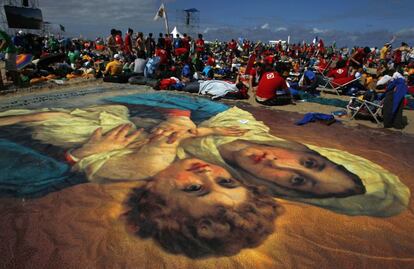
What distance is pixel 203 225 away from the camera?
2822 millimetres

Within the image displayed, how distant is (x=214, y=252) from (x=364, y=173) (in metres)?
2.55

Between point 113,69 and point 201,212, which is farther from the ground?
point 113,69

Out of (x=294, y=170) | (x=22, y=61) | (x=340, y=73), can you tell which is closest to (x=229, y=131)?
(x=294, y=170)

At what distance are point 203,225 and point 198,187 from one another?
0.63 m

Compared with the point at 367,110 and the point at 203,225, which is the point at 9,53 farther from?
the point at 367,110

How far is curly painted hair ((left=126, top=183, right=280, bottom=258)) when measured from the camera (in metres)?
2.57

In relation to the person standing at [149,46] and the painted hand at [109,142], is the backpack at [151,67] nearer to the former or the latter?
the person standing at [149,46]

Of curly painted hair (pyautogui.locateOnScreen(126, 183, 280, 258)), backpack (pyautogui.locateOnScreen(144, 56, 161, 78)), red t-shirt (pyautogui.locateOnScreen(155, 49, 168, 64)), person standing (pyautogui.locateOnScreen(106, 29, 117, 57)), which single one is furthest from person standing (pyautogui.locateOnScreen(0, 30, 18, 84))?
curly painted hair (pyautogui.locateOnScreen(126, 183, 280, 258))

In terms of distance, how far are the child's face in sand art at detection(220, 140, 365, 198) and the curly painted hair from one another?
1.68 feet

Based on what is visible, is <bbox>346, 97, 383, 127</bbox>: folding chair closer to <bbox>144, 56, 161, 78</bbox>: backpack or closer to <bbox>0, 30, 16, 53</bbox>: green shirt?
<bbox>144, 56, 161, 78</bbox>: backpack

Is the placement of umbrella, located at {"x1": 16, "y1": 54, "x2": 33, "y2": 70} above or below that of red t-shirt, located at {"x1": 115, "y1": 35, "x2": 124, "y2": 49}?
below

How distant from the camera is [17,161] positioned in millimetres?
3953

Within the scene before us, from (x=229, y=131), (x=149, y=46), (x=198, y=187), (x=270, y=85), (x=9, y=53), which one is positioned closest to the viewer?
(x=198, y=187)

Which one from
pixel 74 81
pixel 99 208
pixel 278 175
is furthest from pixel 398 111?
pixel 74 81
